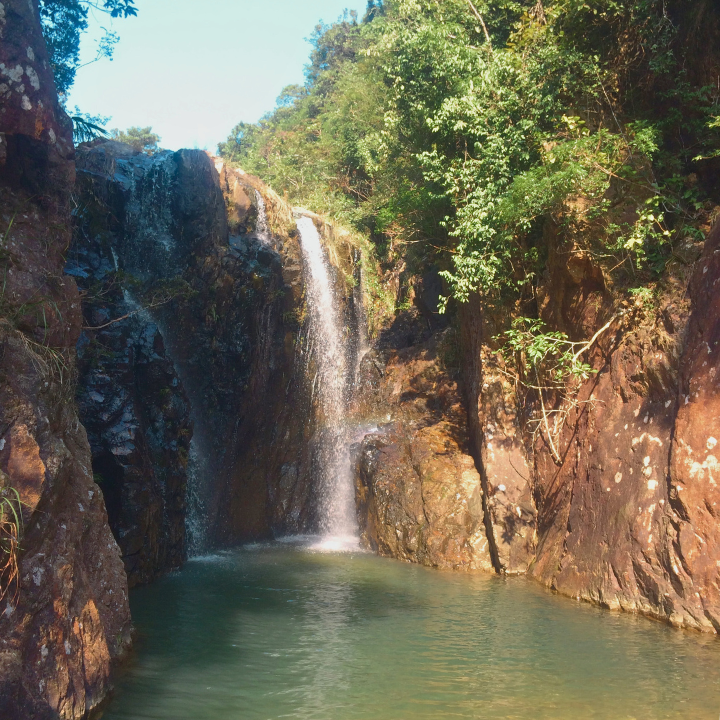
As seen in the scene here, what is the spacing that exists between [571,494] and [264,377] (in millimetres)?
8512

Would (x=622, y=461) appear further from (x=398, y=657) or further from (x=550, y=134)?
(x=550, y=134)

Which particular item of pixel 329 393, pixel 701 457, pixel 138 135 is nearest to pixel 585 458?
pixel 701 457

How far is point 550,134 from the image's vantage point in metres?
11.8

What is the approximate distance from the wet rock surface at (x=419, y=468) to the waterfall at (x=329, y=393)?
69 cm

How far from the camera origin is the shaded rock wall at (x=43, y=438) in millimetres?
5027

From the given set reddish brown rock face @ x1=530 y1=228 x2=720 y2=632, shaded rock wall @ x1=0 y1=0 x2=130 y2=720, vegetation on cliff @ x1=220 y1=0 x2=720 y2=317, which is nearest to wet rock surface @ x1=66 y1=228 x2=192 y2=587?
shaded rock wall @ x1=0 y1=0 x2=130 y2=720

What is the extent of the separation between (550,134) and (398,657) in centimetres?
916

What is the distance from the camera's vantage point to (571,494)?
10.8 metres

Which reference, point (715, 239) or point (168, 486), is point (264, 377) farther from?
point (715, 239)

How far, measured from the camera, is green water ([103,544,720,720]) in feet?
19.7

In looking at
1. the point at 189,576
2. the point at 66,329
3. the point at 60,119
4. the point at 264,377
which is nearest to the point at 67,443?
the point at 66,329

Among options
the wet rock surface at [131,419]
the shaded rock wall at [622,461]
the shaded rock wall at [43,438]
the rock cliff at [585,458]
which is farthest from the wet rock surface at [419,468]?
the shaded rock wall at [43,438]

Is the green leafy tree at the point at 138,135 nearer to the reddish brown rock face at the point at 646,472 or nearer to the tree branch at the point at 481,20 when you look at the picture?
the tree branch at the point at 481,20

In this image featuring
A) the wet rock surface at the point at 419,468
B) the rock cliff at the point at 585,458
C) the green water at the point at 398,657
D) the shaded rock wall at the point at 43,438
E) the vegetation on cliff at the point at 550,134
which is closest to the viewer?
the shaded rock wall at the point at 43,438
